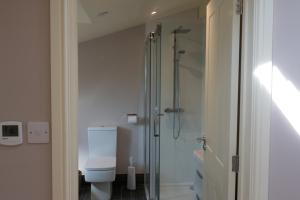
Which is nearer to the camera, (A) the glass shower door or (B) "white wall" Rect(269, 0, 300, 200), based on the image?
(B) "white wall" Rect(269, 0, 300, 200)

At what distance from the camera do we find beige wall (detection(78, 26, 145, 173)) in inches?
156

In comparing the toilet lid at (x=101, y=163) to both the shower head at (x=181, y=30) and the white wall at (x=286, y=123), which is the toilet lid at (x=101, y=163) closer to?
the shower head at (x=181, y=30)

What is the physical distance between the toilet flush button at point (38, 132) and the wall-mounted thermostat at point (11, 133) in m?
0.05

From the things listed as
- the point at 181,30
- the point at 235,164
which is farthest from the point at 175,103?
the point at 235,164

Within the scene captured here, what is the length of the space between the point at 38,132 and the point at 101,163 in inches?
88.6

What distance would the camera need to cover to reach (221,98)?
5.79 feet

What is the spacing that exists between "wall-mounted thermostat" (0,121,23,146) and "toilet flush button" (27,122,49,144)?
0.05m

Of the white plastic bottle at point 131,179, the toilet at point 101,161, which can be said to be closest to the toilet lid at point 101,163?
the toilet at point 101,161

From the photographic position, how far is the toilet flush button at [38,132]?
131cm

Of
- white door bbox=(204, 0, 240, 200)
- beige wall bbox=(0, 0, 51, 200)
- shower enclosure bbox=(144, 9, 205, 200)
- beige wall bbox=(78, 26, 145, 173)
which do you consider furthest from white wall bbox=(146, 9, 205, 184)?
beige wall bbox=(0, 0, 51, 200)

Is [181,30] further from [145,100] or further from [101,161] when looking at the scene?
[101,161]

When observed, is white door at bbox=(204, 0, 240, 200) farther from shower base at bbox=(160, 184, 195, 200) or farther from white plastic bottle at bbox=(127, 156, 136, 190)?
white plastic bottle at bbox=(127, 156, 136, 190)

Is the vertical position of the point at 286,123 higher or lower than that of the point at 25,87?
lower

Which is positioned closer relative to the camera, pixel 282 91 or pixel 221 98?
pixel 282 91
